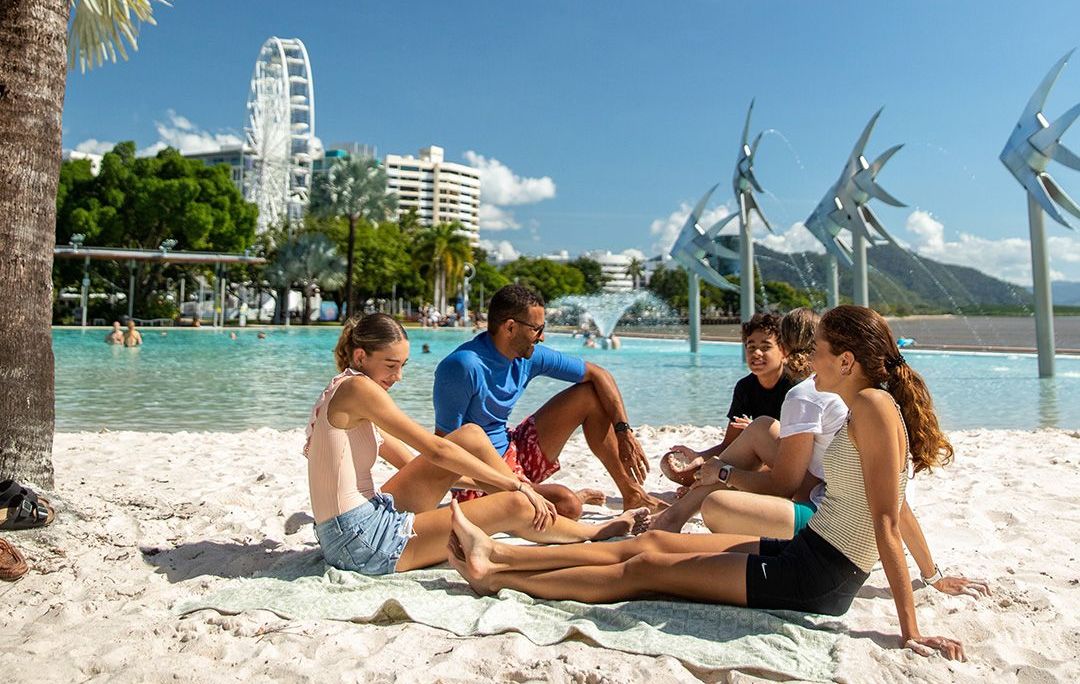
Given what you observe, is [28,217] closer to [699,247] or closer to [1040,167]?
[1040,167]

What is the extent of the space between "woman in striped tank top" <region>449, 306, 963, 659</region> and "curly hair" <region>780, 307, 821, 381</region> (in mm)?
1126

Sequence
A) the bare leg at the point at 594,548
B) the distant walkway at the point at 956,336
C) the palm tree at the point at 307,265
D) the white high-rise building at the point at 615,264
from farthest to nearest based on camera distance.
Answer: the white high-rise building at the point at 615,264 < the palm tree at the point at 307,265 < the distant walkway at the point at 956,336 < the bare leg at the point at 594,548

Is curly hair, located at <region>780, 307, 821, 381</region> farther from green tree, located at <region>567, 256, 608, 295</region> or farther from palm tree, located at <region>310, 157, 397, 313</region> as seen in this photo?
green tree, located at <region>567, 256, 608, 295</region>

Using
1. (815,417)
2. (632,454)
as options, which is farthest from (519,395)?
(815,417)

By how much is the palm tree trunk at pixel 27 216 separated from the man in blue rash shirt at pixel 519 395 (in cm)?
191

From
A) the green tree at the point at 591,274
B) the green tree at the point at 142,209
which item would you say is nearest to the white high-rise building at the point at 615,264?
the green tree at the point at 591,274

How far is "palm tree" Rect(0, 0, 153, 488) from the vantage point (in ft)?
11.8

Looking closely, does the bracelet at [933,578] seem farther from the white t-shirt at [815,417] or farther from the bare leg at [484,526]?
the bare leg at [484,526]

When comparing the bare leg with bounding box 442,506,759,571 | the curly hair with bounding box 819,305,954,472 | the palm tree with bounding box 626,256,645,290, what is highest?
the palm tree with bounding box 626,256,645,290

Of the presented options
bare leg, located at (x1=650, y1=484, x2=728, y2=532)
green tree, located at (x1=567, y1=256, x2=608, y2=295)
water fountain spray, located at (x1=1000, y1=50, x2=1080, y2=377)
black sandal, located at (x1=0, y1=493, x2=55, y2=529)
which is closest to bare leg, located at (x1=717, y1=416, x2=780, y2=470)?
bare leg, located at (x1=650, y1=484, x2=728, y2=532)

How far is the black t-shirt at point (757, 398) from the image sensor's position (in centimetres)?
406

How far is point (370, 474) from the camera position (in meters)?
3.13

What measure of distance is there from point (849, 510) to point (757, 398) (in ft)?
5.66

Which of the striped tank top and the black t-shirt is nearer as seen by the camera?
the striped tank top
